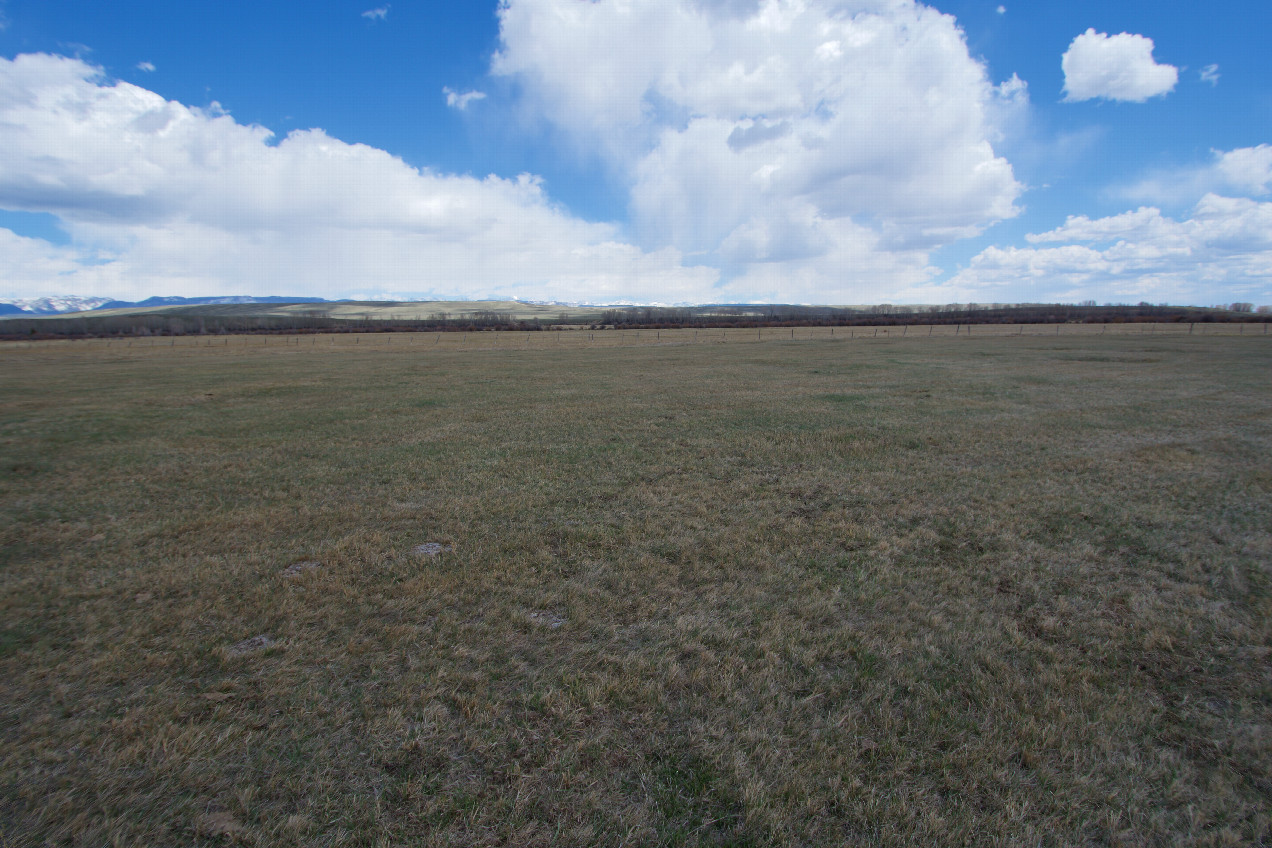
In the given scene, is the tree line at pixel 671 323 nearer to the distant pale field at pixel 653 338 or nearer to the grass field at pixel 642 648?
the distant pale field at pixel 653 338

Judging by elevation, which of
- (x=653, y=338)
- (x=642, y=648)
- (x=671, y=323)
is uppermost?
(x=671, y=323)

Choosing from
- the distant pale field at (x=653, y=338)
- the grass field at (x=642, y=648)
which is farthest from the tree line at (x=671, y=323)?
the grass field at (x=642, y=648)

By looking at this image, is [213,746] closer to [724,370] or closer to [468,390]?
[468,390]

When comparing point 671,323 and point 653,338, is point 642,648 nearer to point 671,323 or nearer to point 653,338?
point 653,338

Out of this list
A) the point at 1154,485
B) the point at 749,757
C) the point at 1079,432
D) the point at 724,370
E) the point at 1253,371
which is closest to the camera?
the point at 749,757

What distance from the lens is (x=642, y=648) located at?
4188 mm

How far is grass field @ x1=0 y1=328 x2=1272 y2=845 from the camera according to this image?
9.27ft

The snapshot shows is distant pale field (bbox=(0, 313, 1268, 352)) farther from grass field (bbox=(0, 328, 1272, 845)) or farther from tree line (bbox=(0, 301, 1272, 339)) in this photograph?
grass field (bbox=(0, 328, 1272, 845))

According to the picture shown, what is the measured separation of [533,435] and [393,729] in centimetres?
883

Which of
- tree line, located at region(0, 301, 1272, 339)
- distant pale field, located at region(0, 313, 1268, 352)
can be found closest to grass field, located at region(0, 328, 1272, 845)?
distant pale field, located at region(0, 313, 1268, 352)

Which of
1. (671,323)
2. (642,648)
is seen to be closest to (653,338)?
(671,323)

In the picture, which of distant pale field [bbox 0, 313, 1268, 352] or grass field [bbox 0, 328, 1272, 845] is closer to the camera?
grass field [bbox 0, 328, 1272, 845]

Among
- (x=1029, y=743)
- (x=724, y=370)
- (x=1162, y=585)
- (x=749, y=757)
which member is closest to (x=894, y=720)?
(x=1029, y=743)

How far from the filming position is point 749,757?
3143mm
